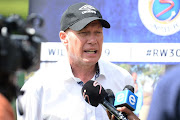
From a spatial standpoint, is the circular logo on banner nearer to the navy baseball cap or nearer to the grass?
the navy baseball cap

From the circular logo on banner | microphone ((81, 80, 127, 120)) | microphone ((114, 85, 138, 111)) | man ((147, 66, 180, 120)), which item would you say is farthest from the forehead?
man ((147, 66, 180, 120))

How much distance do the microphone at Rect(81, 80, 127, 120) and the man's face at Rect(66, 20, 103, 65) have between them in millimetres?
461

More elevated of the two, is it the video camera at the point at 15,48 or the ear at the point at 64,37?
the video camera at the point at 15,48

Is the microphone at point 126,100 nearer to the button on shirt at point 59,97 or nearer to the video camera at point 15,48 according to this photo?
the button on shirt at point 59,97

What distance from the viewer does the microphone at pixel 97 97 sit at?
2152 millimetres

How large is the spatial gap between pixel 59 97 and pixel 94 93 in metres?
0.55

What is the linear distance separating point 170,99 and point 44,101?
174 centimetres

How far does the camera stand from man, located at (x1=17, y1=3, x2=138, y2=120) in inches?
110

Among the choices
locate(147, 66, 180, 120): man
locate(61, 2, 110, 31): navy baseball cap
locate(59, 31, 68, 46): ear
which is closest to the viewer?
locate(147, 66, 180, 120): man

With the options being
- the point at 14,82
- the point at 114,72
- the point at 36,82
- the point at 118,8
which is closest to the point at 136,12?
the point at 118,8

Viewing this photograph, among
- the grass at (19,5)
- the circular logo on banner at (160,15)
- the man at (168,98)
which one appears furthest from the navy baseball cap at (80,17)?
the man at (168,98)

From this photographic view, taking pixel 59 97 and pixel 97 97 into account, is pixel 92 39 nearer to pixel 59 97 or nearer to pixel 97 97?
pixel 59 97

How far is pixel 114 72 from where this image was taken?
3.09m

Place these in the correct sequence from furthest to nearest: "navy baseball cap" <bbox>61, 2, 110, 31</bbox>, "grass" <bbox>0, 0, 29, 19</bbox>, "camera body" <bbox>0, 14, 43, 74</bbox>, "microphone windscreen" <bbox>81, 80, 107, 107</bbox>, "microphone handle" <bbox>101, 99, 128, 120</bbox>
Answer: "grass" <bbox>0, 0, 29, 19</bbox>, "navy baseball cap" <bbox>61, 2, 110, 31</bbox>, "microphone windscreen" <bbox>81, 80, 107, 107</bbox>, "microphone handle" <bbox>101, 99, 128, 120</bbox>, "camera body" <bbox>0, 14, 43, 74</bbox>
